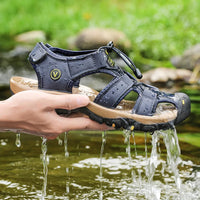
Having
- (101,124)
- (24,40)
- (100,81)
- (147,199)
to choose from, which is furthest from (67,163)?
(24,40)

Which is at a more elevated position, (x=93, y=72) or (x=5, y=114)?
(x=93, y=72)

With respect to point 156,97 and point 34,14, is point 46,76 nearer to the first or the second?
point 156,97

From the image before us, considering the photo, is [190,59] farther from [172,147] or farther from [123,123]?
[123,123]

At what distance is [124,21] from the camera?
13164mm

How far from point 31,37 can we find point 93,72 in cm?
1046

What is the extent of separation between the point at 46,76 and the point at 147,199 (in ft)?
3.57

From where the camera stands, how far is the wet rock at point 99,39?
1103 centimetres

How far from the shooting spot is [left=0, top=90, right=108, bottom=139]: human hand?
266 centimetres

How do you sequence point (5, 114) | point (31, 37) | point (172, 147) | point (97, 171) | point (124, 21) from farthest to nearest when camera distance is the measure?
point (124, 21) < point (31, 37) < point (97, 171) < point (172, 147) < point (5, 114)

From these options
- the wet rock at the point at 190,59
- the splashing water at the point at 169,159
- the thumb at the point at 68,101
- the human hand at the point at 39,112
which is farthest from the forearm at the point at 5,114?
the wet rock at the point at 190,59

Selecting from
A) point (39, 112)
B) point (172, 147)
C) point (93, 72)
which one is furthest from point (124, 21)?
point (39, 112)

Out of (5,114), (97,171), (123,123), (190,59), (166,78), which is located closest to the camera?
(5,114)

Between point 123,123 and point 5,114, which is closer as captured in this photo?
point 5,114

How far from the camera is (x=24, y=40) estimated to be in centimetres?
1305
